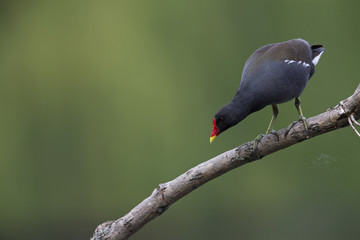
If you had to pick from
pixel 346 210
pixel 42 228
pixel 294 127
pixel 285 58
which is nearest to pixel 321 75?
pixel 346 210

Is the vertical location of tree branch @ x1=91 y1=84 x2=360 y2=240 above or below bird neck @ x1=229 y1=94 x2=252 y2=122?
below

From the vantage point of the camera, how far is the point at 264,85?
1634mm

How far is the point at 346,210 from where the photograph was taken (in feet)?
10.7

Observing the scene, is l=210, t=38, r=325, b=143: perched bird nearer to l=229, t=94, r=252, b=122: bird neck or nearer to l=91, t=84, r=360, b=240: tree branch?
l=229, t=94, r=252, b=122: bird neck

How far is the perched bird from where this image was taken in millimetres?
1637

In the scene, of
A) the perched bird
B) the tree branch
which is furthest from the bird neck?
the tree branch

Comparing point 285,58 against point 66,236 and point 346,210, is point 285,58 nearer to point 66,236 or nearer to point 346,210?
point 346,210

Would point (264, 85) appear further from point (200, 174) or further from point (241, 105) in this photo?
point (200, 174)

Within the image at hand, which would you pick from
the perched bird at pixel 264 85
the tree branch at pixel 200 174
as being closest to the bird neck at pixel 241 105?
the perched bird at pixel 264 85

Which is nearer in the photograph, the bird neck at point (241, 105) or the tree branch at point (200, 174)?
the tree branch at point (200, 174)

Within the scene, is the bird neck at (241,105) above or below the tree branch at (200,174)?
above

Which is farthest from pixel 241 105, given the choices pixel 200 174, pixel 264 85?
pixel 200 174

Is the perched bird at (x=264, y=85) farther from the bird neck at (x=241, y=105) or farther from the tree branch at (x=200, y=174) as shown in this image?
the tree branch at (x=200, y=174)

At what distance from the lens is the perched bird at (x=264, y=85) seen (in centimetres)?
164
